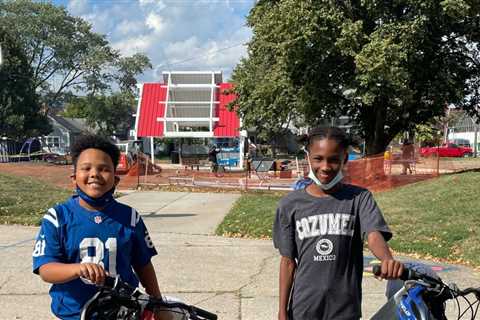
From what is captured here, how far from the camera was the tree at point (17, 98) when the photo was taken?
48406 mm

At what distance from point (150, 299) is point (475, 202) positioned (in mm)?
10763

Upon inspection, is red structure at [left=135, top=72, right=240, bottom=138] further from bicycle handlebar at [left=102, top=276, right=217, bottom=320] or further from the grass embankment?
bicycle handlebar at [left=102, top=276, right=217, bottom=320]

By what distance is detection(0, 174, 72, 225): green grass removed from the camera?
447 inches

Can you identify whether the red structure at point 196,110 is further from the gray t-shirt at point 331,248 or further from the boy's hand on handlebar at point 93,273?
the boy's hand on handlebar at point 93,273

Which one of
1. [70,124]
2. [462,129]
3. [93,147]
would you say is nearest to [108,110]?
[70,124]

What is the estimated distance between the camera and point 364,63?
1891 centimetres

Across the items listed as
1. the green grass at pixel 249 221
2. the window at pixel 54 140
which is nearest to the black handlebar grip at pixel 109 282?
the green grass at pixel 249 221

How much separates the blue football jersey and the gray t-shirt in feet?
2.76

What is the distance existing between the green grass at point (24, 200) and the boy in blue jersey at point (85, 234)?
353 inches

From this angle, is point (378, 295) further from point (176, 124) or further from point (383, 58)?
point (176, 124)

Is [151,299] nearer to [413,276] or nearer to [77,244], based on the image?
[77,244]

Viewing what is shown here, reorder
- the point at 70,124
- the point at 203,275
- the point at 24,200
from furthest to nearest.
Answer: the point at 70,124, the point at 24,200, the point at 203,275

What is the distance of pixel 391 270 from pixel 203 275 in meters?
4.71

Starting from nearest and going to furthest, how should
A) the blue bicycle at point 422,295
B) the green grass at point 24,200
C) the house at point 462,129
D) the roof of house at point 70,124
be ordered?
the blue bicycle at point 422,295 → the green grass at point 24,200 → the house at point 462,129 → the roof of house at point 70,124
